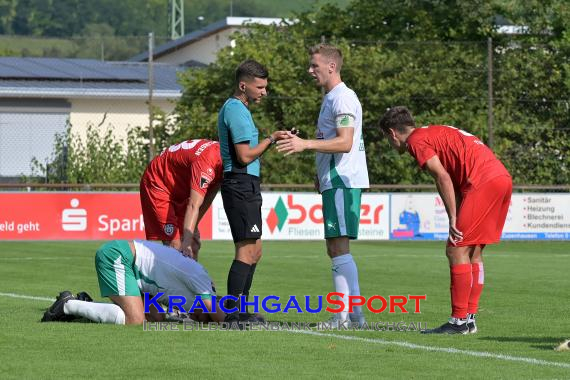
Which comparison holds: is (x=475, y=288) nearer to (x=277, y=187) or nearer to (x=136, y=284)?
(x=136, y=284)

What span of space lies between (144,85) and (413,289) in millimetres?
30430

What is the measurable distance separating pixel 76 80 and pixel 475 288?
1385 inches

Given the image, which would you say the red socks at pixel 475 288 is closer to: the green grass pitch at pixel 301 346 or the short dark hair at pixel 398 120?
the green grass pitch at pixel 301 346

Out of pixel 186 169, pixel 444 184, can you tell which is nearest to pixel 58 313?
pixel 186 169

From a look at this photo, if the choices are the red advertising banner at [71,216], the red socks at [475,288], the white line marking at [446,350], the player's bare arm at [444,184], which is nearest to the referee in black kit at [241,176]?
the white line marking at [446,350]

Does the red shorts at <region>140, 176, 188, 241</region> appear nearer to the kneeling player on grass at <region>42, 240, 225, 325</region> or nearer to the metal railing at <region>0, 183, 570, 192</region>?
the kneeling player on grass at <region>42, 240, 225, 325</region>

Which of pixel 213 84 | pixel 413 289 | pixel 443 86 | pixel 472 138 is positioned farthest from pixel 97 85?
pixel 472 138

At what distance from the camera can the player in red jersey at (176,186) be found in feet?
36.1

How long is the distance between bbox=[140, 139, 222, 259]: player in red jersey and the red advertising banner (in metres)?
15.8

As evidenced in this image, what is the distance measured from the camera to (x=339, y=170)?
32.9 feet

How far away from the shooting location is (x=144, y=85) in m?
44.4

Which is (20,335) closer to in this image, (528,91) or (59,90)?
(528,91)

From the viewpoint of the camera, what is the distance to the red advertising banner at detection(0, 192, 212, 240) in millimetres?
27750

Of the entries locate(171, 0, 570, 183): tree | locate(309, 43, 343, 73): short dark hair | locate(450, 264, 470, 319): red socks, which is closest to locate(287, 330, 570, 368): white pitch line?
locate(450, 264, 470, 319): red socks
